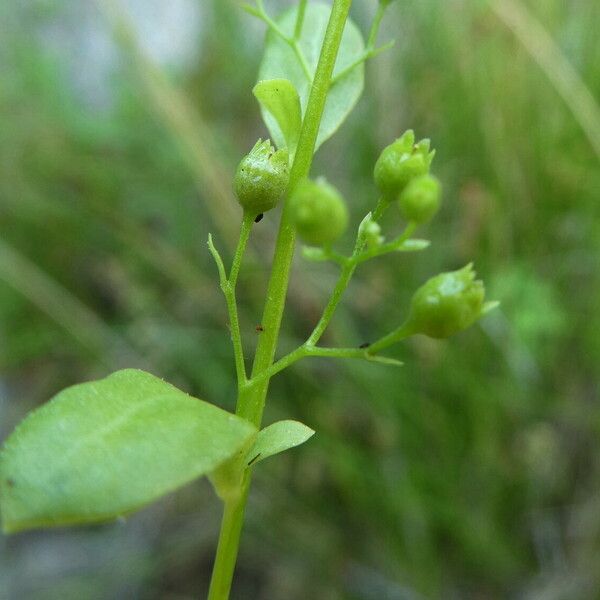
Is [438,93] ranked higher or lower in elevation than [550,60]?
higher

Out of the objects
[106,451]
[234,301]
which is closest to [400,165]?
[234,301]

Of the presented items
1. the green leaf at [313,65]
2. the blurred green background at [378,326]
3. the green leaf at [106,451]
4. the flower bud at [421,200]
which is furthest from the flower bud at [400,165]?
the blurred green background at [378,326]

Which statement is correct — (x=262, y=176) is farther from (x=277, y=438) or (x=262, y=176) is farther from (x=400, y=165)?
(x=277, y=438)

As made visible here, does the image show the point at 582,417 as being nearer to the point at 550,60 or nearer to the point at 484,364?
the point at 484,364

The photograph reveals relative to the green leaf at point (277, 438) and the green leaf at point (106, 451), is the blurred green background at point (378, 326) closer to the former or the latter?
the green leaf at point (277, 438)

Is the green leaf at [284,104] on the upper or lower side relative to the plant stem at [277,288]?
upper

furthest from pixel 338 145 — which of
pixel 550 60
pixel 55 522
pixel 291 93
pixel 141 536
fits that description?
pixel 55 522
